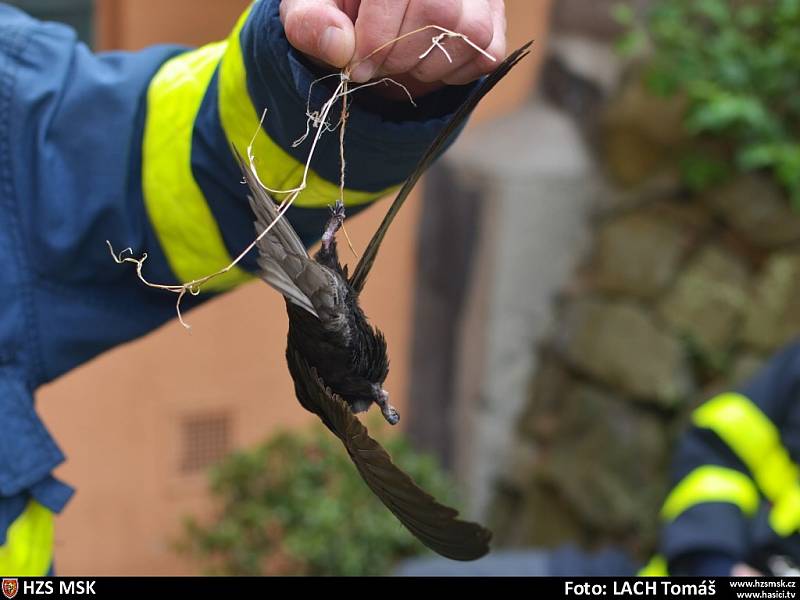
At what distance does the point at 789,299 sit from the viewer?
2.38m

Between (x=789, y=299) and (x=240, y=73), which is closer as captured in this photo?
(x=240, y=73)

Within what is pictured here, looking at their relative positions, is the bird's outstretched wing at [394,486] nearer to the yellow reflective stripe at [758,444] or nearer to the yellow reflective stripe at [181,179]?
the yellow reflective stripe at [181,179]

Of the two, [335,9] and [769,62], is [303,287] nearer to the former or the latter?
[335,9]

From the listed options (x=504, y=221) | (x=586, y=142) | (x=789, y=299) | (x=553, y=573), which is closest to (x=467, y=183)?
(x=504, y=221)

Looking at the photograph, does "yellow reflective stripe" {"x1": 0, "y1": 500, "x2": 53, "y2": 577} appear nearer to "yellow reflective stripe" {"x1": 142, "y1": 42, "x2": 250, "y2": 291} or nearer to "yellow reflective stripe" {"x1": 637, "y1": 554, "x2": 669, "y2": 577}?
"yellow reflective stripe" {"x1": 142, "y1": 42, "x2": 250, "y2": 291}

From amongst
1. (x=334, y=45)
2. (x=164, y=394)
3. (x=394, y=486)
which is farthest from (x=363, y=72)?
(x=164, y=394)

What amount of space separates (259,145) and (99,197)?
20 cm

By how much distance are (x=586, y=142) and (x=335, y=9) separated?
7.53 ft

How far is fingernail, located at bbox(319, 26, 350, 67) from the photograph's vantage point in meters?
0.57

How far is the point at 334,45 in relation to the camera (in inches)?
22.5

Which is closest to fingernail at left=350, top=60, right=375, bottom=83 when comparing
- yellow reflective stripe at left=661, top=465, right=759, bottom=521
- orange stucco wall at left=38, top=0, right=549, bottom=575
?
yellow reflective stripe at left=661, top=465, right=759, bottom=521

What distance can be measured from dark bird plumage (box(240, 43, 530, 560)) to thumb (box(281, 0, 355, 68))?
8cm
